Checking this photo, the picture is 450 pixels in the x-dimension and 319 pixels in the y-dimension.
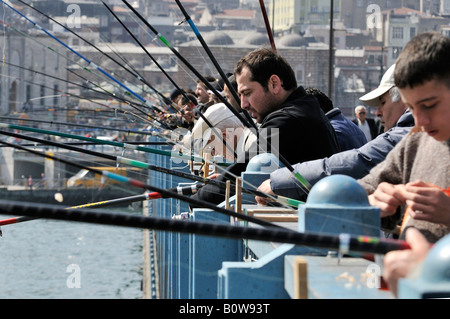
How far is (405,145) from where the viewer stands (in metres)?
2.71

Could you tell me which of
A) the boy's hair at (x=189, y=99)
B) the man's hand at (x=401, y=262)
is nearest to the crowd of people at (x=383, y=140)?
the man's hand at (x=401, y=262)

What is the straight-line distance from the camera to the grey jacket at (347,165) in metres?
3.77

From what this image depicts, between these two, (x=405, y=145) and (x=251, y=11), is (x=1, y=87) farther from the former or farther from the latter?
(x=405, y=145)

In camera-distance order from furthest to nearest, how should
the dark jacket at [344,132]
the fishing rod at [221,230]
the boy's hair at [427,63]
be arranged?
the dark jacket at [344,132] → the boy's hair at [427,63] → the fishing rod at [221,230]

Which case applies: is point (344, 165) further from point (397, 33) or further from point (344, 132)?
point (397, 33)

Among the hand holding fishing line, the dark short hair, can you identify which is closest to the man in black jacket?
the dark short hair

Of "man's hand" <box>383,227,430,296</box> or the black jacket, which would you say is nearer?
"man's hand" <box>383,227,430,296</box>

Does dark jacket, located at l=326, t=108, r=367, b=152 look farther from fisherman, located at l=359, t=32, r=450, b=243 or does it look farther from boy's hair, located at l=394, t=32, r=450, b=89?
boy's hair, located at l=394, t=32, r=450, b=89

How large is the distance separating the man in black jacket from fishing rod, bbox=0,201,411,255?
7.44 ft

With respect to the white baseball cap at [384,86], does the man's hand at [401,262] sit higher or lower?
lower

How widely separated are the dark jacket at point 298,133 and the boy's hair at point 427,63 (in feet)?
6.99

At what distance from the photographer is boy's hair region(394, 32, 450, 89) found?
7.79ft

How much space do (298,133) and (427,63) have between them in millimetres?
2258

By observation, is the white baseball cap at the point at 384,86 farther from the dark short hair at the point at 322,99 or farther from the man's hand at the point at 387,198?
the man's hand at the point at 387,198
